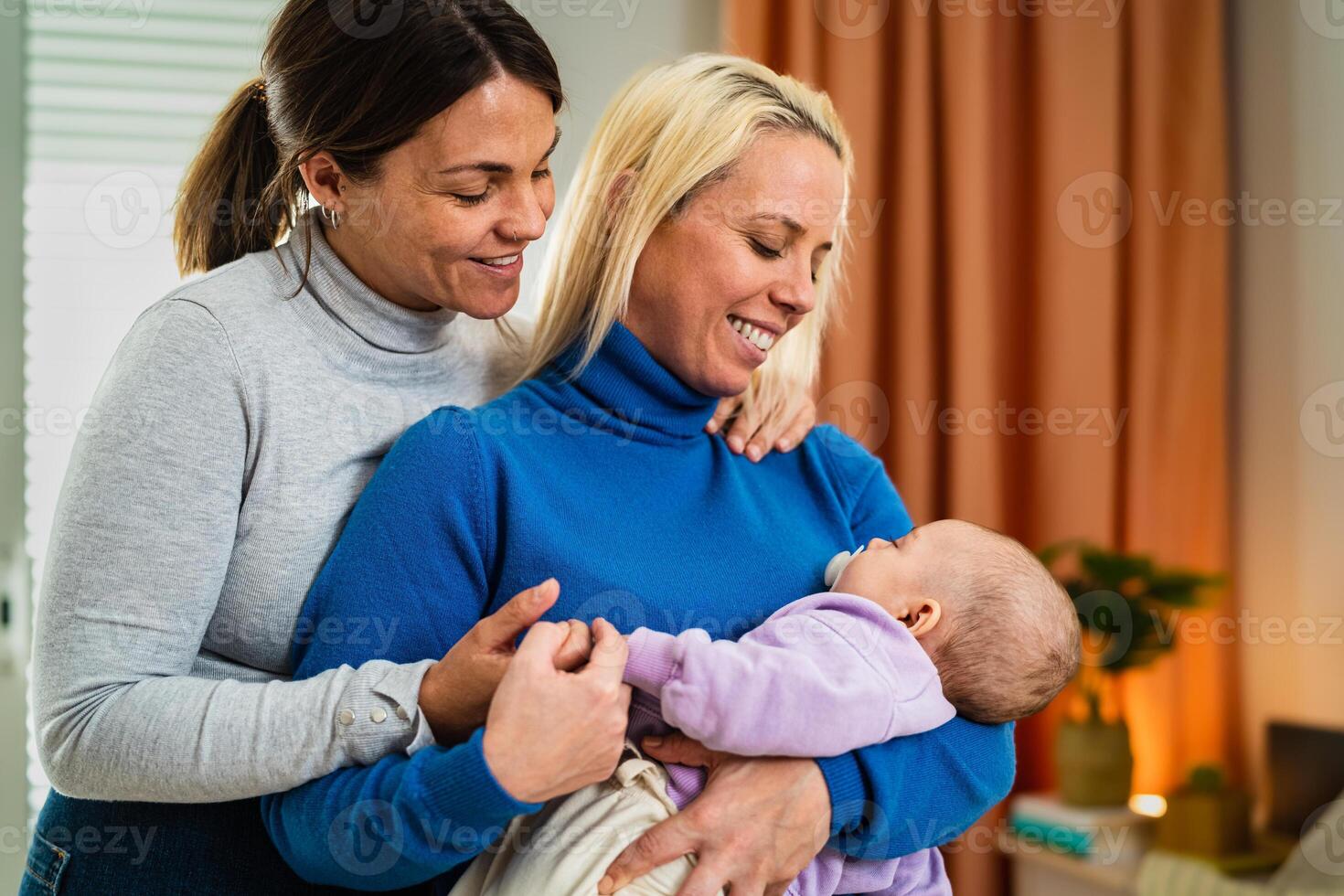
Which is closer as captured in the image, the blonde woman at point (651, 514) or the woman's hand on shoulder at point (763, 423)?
the blonde woman at point (651, 514)

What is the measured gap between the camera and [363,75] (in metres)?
1.20

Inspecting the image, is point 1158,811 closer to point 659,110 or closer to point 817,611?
point 817,611

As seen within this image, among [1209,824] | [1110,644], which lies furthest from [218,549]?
[1209,824]

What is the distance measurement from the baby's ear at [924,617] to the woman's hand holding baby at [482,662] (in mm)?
368

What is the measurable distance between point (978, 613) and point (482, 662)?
0.54 meters

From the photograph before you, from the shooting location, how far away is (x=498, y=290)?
1.28m

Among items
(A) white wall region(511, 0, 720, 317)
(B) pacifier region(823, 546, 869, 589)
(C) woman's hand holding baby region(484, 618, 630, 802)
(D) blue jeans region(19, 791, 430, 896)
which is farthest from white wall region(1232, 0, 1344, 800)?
(D) blue jeans region(19, 791, 430, 896)

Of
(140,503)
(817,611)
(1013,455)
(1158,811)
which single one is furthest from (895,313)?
(140,503)

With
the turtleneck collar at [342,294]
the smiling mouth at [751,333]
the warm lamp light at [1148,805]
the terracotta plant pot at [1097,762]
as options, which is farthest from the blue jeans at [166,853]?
the warm lamp light at [1148,805]

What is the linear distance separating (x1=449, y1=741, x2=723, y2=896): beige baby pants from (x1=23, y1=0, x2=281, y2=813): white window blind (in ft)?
5.84

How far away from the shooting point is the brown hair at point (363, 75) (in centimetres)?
119

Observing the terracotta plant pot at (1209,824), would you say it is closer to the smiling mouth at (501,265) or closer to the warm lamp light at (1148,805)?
the warm lamp light at (1148,805)

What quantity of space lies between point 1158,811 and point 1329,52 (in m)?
2.00

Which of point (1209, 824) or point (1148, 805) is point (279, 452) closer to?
point (1209, 824)
